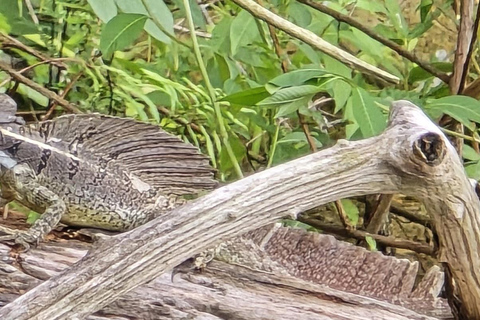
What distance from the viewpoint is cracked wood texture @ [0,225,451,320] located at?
4.52 feet

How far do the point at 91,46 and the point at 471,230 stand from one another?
4.67ft

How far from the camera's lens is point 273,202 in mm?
1063

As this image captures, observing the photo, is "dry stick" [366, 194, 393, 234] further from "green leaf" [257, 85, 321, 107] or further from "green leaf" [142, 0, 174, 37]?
"green leaf" [142, 0, 174, 37]

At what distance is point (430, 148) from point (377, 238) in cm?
106

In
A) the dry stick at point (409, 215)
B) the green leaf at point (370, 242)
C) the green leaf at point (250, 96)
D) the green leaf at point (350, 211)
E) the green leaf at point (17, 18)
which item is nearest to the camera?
the green leaf at point (250, 96)

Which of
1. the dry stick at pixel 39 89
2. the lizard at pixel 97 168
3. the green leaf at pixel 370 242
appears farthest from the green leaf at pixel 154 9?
the green leaf at pixel 370 242

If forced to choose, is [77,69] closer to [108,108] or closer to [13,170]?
[108,108]

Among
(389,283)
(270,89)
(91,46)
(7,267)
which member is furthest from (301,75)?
(91,46)

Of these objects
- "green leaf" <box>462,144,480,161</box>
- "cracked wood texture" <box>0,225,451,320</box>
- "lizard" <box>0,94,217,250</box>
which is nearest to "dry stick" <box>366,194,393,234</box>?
"green leaf" <box>462,144,480,161</box>

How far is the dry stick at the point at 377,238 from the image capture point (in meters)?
2.09

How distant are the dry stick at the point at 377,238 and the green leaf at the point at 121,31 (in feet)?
3.03

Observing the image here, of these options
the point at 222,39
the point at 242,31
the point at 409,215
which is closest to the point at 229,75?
the point at 222,39

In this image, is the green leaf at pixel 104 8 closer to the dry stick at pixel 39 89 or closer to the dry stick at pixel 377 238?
the dry stick at pixel 39 89

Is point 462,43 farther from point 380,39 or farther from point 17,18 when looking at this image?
point 17,18
